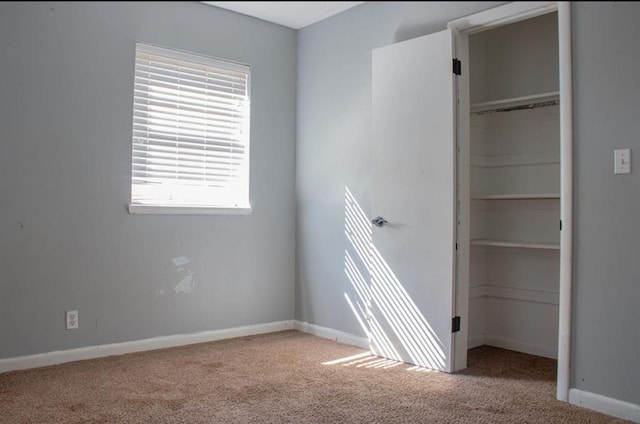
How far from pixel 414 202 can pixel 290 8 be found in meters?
1.79

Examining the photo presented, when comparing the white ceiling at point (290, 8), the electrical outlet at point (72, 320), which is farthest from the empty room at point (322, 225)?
the white ceiling at point (290, 8)

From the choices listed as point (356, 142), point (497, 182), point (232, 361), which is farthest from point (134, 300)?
point (497, 182)

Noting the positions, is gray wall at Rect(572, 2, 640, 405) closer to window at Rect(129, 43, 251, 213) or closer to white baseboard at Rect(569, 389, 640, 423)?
white baseboard at Rect(569, 389, 640, 423)

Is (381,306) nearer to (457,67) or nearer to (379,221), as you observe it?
(379,221)

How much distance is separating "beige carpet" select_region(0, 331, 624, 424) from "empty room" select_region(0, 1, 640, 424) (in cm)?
2

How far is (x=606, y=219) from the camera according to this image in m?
2.00

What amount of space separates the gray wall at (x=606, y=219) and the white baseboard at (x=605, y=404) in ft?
0.07

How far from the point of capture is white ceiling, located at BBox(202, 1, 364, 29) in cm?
89

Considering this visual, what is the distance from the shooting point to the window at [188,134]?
2.32m

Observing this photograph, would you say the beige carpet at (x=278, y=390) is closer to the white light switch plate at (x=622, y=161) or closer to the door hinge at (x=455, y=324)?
the door hinge at (x=455, y=324)

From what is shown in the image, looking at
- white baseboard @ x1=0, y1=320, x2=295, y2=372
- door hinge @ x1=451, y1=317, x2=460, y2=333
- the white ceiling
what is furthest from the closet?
the white ceiling

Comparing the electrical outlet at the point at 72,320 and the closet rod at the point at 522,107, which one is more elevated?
the closet rod at the point at 522,107

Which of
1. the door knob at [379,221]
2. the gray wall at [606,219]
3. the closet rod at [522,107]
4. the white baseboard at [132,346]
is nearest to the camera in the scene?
the gray wall at [606,219]

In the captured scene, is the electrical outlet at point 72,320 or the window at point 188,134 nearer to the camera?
the window at point 188,134
